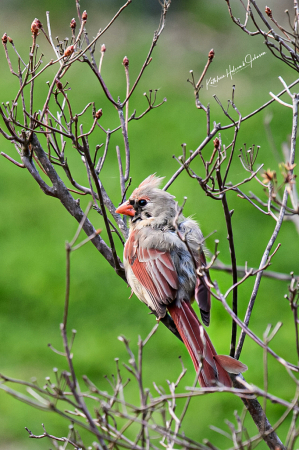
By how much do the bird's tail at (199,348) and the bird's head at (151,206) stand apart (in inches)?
23.7

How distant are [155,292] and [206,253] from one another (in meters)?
0.54

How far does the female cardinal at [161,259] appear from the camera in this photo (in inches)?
135

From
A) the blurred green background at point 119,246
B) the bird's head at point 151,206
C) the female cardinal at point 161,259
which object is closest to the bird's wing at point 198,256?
the female cardinal at point 161,259

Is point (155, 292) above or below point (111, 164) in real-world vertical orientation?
below

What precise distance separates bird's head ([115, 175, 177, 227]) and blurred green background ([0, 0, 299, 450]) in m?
0.62

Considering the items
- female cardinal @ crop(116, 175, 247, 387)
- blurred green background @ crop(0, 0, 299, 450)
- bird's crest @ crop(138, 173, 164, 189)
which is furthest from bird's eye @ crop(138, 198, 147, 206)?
blurred green background @ crop(0, 0, 299, 450)

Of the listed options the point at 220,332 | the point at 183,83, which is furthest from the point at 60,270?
the point at 183,83

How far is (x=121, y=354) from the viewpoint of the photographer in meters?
5.82

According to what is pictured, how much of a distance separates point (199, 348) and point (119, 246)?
12.4 feet

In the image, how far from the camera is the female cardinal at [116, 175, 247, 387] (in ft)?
11.3

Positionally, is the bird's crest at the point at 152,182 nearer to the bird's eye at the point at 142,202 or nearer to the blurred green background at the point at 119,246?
the bird's eye at the point at 142,202

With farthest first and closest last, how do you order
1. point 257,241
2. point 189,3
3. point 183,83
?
point 189,3 < point 183,83 < point 257,241

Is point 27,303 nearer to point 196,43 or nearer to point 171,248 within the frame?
point 171,248

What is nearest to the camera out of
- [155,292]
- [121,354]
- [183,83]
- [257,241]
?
[155,292]
